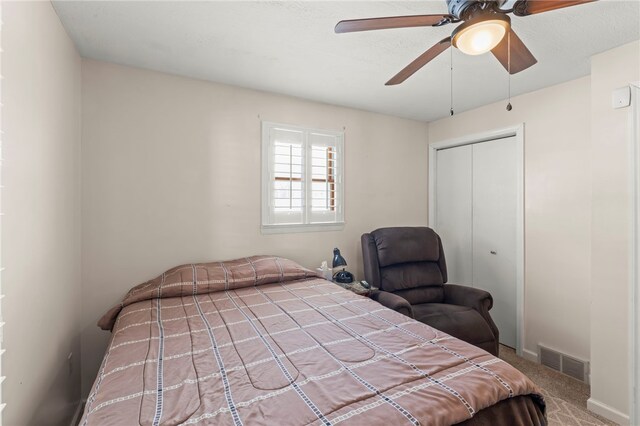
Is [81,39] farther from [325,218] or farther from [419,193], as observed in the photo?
[419,193]

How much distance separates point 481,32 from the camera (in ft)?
4.03

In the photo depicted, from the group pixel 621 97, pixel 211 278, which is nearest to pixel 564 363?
pixel 621 97

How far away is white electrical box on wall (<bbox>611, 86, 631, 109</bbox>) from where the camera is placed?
79.5 inches

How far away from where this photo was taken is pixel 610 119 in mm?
2113

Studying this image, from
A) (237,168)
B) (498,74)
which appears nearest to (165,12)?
(237,168)

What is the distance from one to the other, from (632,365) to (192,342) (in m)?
2.76

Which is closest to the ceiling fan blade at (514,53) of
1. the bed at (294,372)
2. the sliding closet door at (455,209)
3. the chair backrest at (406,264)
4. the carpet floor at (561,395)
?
the bed at (294,372)

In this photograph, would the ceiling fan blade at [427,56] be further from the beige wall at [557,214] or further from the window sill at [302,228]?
the beige wall at [557,214]

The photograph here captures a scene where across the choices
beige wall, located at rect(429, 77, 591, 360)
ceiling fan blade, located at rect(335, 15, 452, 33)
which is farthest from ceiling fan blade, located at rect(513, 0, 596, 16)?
beige wall, located at rect(429, 77, 591, 360)

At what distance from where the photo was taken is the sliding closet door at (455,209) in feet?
11.7

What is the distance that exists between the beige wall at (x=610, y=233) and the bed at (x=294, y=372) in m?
1.44

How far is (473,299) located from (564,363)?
0.95m

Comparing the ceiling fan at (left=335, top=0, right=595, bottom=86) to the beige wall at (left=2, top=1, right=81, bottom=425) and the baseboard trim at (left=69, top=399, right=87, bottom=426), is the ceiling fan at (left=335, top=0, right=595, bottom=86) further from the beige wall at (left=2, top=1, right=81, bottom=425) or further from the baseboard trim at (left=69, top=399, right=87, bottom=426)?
the baseboard trim at (left=69, top=399, right=87, bottom=426)

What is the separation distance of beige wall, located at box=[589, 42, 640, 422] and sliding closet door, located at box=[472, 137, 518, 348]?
2.93ft
